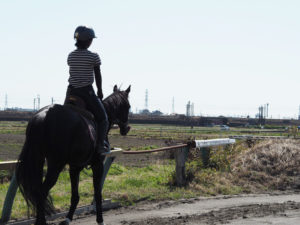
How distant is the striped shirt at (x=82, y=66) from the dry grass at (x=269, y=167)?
6380 millimetres

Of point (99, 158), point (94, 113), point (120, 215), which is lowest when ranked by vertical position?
point (120, 215)

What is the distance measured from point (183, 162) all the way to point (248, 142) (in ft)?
20.8

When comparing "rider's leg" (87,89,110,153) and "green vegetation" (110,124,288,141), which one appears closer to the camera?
"rider's leg" (87,89,110,153)

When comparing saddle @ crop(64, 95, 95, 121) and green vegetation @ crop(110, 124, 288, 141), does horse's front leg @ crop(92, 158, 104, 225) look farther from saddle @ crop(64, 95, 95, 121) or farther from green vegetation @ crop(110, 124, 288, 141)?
green vegetation @ crop(110, 124, 288, 141)

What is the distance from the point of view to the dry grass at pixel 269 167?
11969 millimetres

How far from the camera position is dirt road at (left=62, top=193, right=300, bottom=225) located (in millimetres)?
7297

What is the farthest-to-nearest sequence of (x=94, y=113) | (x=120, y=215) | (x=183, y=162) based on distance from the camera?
1. (x=183, y=162)
2. (x=120, y=215)
3. (x=94, y=113)

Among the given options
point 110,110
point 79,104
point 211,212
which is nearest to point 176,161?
point 211,212

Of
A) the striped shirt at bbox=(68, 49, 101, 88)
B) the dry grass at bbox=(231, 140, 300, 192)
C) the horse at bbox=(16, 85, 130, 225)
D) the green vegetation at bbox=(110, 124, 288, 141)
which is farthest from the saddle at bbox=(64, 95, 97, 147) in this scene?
the green vegetation at bbox=(110, 124, 288, 141)

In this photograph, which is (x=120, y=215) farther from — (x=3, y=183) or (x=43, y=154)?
(x=3, y=183)

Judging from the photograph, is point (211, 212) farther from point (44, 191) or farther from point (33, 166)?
point (33, 166)

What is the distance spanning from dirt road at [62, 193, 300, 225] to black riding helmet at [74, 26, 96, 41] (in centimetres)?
295

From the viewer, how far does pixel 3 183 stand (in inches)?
412

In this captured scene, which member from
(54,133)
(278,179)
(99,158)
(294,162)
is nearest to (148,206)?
(99,158)
